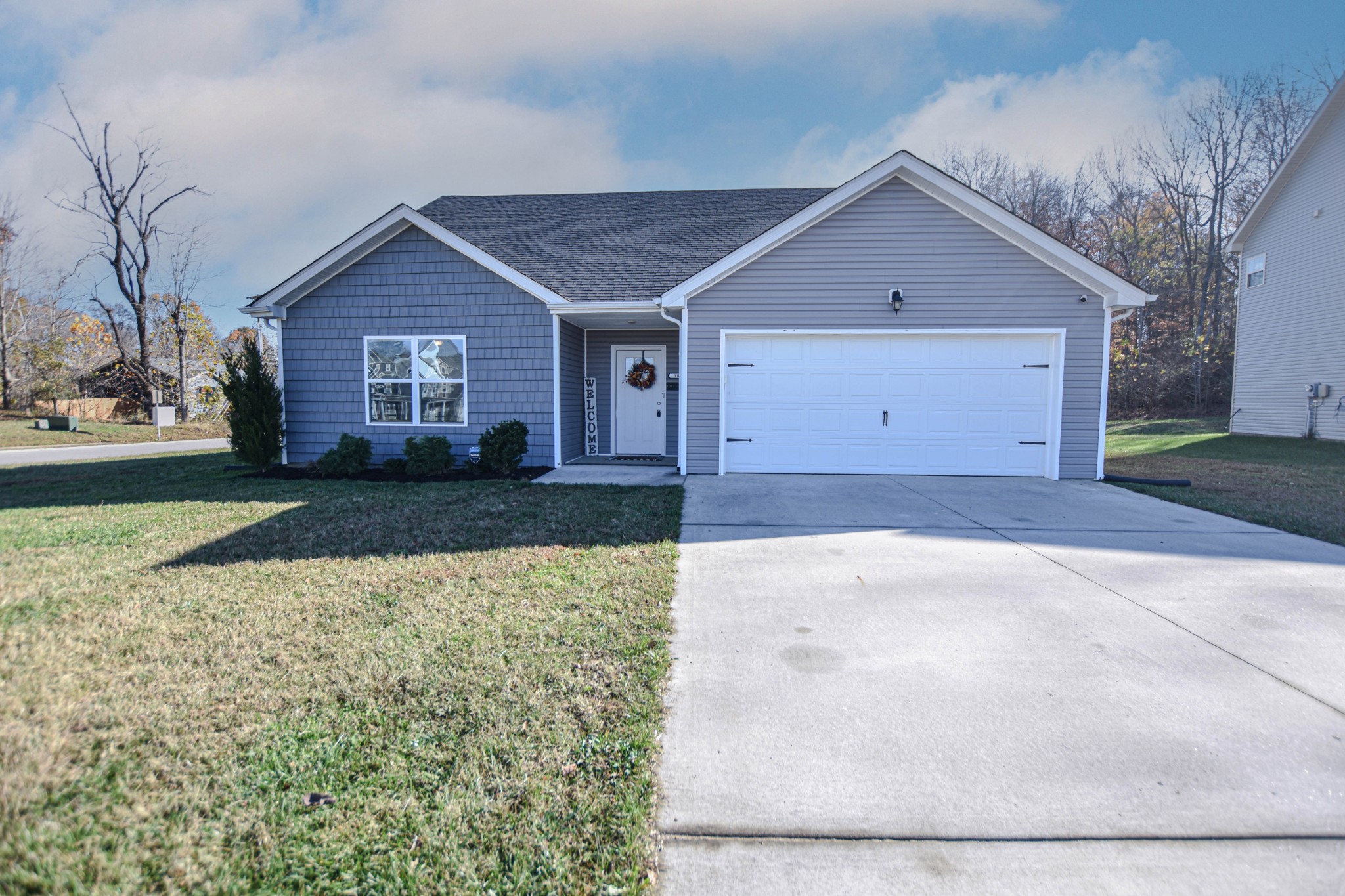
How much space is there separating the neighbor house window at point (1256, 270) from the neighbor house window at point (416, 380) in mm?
20633

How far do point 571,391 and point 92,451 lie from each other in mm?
13476

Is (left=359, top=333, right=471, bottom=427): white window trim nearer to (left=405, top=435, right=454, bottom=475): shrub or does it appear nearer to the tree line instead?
(left=405, top=435, right=454, bottom=475): shrub

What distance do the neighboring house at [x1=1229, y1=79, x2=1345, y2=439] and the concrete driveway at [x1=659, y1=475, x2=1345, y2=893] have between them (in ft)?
44.1

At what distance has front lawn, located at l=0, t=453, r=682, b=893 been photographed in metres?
1.84

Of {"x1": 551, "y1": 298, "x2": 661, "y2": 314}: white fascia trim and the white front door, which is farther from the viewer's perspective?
the white front door

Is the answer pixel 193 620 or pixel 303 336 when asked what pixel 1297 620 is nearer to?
pixel 193 620

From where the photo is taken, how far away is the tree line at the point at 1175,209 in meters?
22.2

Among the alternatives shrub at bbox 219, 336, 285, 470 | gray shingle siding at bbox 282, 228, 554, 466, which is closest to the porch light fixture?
gray shingle siding at bbox 282, 228, 554, 466

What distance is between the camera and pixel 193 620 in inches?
144

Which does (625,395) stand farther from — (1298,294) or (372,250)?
(1298,294)

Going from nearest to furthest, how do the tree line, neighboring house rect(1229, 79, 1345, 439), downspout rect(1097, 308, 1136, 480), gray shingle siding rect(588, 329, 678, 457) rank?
downspout rect(1097, 308, 1136, 480), gray shingle siding rect(588, 329, 678, 457), neighboring house rect(1229, 79, 1345, 439), the tree line

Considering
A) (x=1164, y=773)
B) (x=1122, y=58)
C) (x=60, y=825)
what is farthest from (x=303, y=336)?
(x=1122, y=58)

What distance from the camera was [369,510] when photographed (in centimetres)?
702

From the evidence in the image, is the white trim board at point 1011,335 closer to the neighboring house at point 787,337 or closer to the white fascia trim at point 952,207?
the neighboring house at point 787,337
